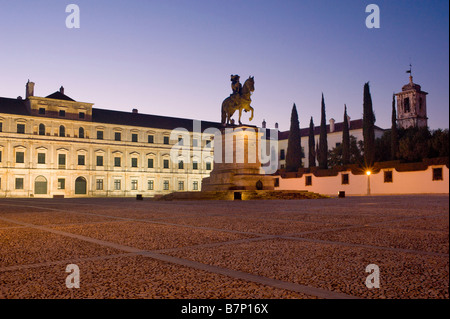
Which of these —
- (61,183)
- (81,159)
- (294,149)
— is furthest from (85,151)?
(294,149)

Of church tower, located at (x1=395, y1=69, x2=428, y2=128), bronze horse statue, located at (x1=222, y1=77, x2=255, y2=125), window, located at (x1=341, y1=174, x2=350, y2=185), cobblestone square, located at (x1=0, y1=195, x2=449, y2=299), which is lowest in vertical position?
cobblestone square, located at (x1=0, y1=195, x2=449, y2=299)

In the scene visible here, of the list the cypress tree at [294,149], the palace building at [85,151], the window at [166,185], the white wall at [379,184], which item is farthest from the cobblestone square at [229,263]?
the window at [166,185]

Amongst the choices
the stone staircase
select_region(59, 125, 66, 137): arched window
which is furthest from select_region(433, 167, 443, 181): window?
select_region(59, 125, 66, 137): arched window

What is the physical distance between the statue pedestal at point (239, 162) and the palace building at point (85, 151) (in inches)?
1250

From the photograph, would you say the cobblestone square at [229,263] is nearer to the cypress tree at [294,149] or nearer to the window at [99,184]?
the cypress tree at [294,149]

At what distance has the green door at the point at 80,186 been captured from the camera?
49850mm

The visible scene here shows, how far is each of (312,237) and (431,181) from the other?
27.7m

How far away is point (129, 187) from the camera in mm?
53812

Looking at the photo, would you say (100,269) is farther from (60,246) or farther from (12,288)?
(60,246)

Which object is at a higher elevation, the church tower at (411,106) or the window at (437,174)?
the church tower at (411,106)

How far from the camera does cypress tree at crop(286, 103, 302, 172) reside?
44969 millimetres

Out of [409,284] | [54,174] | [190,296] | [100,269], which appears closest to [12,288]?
[100,269]

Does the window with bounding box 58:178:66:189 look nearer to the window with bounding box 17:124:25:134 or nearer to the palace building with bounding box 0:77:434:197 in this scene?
the palace building with bounding box 0:77:434:197

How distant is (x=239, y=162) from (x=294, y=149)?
23904mm
